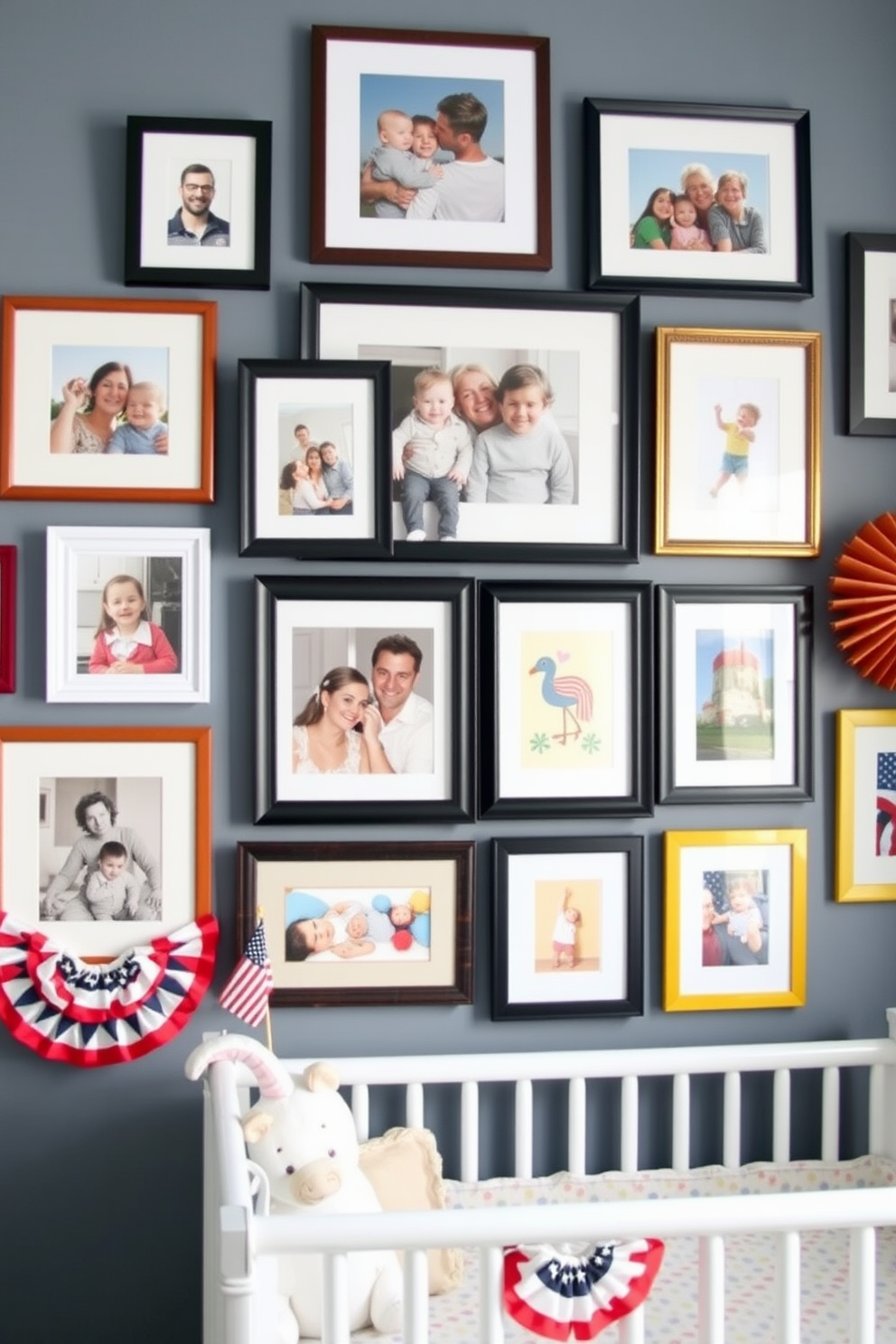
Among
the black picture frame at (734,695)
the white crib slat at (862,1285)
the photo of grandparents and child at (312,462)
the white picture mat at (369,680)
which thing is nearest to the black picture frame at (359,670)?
the white picture mat at (369,680)

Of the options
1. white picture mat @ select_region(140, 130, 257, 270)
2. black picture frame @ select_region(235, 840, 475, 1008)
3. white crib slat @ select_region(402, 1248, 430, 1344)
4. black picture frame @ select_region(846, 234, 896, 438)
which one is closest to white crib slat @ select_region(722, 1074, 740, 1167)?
black picture frame @ select_region(235, 840, 475, 1008)

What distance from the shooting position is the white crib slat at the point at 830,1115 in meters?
1.98

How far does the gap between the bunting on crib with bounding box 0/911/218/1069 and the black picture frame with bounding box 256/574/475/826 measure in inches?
11.2

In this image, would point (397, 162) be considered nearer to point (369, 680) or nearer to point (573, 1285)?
point (369, 680)

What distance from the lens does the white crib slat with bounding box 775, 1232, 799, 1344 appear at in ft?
4.42

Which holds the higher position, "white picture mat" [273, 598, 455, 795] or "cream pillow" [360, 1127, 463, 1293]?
"white picture mat" [273, 598, 455, 795]

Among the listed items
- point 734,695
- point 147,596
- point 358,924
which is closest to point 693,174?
point 734,695

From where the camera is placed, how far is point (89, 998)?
1.87m

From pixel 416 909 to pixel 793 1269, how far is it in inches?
31.2

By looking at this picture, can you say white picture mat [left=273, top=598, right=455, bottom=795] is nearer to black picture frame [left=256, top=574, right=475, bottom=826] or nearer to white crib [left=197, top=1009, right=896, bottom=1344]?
black picture frame [left=256, top=574, right=475, bottom=826]

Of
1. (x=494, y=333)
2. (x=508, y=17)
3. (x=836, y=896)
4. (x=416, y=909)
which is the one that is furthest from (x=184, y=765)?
(x=508, y=17)

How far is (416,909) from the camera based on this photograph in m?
1.96

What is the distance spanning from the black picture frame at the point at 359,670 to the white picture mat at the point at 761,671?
0.35m

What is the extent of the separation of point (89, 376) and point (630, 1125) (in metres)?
1.45
